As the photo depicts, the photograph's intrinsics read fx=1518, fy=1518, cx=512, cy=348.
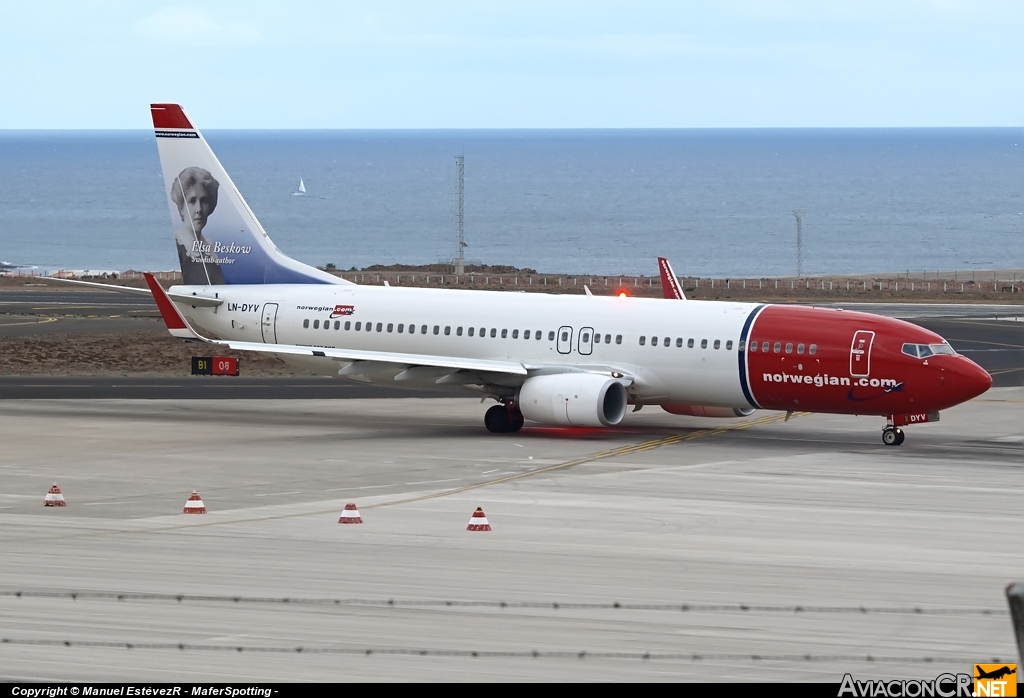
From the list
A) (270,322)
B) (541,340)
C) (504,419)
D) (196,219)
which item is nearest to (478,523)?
(504,419)

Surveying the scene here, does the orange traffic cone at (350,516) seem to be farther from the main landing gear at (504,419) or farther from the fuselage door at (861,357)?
the fuselage door at (861,357)

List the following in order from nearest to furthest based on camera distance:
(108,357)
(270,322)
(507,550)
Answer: (507,550) < (270,322) < (108,357)

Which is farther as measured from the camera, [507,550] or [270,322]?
[270,322]

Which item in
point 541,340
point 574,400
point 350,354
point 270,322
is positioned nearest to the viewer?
point 574,400

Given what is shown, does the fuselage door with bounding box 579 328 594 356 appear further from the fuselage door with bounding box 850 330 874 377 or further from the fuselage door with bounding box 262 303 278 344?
the fuselage door with bounding box 262 303 278 344

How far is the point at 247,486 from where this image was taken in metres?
37.3

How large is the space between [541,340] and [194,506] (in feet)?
56.3

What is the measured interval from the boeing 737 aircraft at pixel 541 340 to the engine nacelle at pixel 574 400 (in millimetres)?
43

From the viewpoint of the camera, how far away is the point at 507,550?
2922 centimetres

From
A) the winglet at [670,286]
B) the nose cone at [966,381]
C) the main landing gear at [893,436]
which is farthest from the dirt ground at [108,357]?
the nose cone at [966,381]

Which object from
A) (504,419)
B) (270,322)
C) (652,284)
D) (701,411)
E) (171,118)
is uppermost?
(171,118)

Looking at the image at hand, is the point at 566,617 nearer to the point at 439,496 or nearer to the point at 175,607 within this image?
the point at 175,607

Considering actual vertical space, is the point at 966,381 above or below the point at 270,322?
below

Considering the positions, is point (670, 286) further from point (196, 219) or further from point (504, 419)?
point (196, 219)
